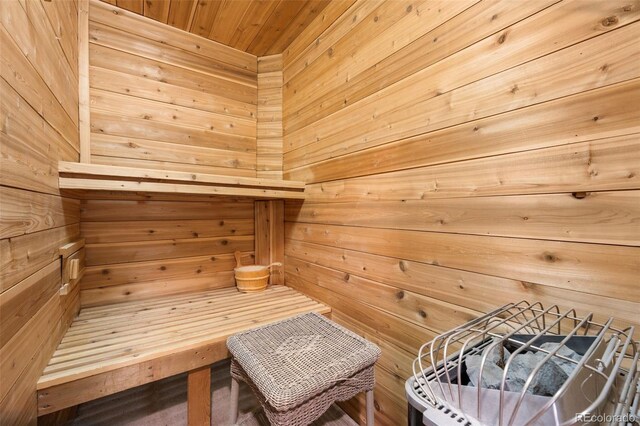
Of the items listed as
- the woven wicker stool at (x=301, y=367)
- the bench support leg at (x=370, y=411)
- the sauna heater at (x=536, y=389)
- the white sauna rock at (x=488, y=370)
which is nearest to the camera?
the sauna heater at (x=536, y=389)

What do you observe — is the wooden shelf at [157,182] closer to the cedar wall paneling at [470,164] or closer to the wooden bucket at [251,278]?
the cedar wall paneling at [470,164]

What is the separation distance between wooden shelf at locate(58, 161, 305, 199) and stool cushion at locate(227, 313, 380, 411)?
0.74 meters

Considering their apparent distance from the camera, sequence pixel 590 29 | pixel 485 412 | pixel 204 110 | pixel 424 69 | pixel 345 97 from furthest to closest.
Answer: pixel 204 110 → pixel 345 97 → pixel 424 69 → pixel 590 29 → pixel 485 412

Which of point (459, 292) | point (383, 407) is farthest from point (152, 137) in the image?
point (383, 407)

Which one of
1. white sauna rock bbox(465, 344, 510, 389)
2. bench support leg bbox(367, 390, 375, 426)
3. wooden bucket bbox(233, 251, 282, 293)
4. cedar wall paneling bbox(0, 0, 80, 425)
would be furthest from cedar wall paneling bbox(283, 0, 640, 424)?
cedar wall paneling bbox(0, 0, 80, 425)

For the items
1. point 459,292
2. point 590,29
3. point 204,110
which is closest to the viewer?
point 590,29

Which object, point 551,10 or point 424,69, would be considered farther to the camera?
point 424,69

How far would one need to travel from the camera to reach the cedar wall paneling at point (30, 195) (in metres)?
0.63

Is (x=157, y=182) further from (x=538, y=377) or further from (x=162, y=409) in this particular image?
(x=538, y=377)

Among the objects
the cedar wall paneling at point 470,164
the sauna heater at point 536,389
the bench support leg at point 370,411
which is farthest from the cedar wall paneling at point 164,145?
the sauna heater at point 536,389

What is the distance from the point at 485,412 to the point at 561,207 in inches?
22.2

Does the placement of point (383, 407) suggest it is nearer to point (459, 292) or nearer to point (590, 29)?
point (459, 292)

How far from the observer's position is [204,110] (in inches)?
70.7

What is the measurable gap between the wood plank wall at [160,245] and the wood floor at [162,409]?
21.2 inches
